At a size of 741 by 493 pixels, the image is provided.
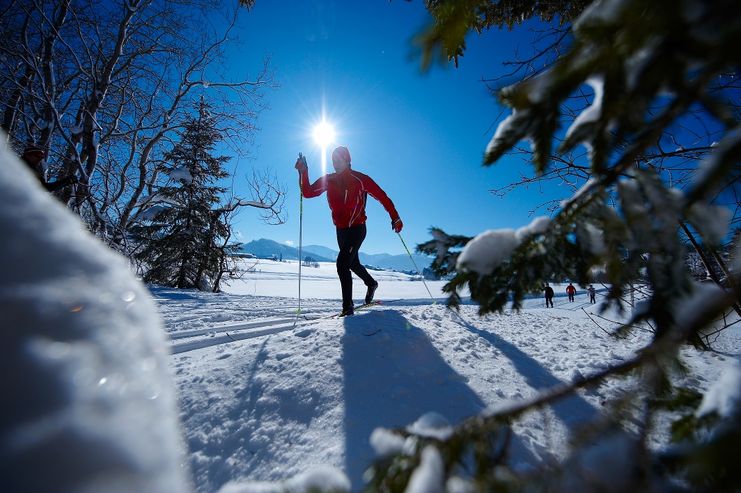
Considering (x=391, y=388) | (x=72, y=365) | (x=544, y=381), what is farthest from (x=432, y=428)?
(x=544, y=381)

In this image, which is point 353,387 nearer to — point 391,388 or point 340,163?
point 391,388

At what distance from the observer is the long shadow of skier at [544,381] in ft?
6.26

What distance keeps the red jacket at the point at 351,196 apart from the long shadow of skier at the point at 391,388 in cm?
199

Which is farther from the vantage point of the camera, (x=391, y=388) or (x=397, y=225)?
(x=397, y=225)

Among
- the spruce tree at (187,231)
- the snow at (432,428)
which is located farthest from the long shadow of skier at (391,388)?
the spruce tree at (187,231)

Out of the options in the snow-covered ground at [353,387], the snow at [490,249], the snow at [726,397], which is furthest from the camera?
the snow-covered ground at [353,387]

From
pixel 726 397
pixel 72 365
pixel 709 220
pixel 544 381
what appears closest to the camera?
pixel 72 365

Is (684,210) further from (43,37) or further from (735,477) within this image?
(43,37)

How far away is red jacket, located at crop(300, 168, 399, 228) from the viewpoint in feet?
15.2

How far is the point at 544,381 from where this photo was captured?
2547mm

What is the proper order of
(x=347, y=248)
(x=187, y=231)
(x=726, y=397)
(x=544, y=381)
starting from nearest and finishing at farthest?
(x=726, y=397) < (x=544, y=381) < (x=347, y=248) < (x=187, y=231)

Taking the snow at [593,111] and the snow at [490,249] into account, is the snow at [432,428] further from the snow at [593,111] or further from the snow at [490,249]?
the snow at [593,111]

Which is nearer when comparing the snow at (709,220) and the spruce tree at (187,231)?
the snow at (709,220)

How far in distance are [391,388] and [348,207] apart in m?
2.99
